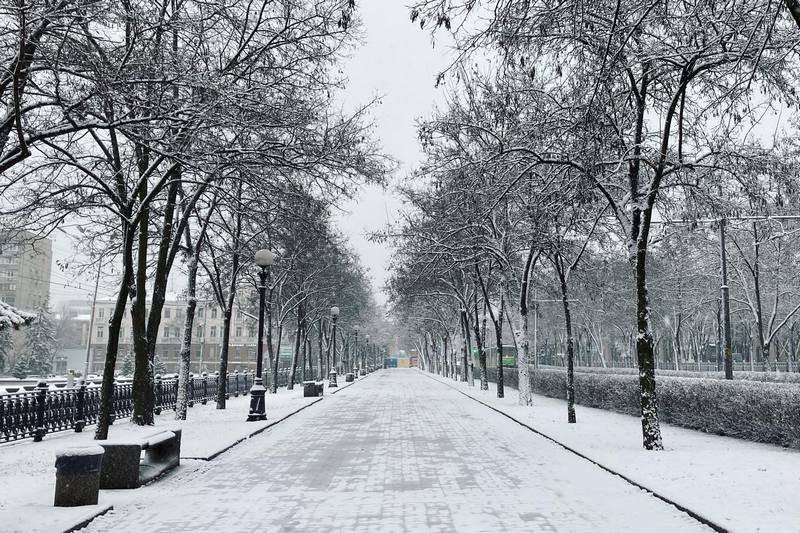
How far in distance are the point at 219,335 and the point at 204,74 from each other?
101143 millimetres

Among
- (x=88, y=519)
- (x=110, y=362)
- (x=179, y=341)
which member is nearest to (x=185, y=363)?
(x=110, y=362)

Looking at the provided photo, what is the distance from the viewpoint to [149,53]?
9.12 metres

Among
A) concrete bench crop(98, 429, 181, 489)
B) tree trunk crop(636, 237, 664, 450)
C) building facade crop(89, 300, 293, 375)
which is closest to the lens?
concrete bench crop(98, 429, 181, 489)

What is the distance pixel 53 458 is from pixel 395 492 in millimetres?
6977

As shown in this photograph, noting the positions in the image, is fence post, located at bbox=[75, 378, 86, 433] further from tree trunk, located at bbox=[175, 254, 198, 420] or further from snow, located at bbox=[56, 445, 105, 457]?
snow, located at bbox=[56, 445, 105, 457]

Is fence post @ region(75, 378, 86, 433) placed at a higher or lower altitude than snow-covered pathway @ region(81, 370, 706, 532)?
higher

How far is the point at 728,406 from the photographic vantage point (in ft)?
47.4

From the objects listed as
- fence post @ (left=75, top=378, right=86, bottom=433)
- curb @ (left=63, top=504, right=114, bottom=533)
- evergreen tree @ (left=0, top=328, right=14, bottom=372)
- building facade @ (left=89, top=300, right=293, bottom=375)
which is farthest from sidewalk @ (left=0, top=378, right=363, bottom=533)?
building facade @ (left=89, top=300, right=293, bottom=375)

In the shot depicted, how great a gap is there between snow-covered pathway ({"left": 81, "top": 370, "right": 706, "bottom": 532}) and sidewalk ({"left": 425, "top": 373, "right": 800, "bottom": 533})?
452mm

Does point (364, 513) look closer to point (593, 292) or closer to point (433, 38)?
point (433, 38)

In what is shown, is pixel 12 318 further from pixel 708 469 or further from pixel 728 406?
pixel 728 406

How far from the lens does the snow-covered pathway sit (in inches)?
273

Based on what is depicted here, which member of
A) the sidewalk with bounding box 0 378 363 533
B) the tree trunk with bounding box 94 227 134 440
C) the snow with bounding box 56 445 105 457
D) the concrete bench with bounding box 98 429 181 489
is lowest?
the sidewalk with bounding box 0 378 363 533

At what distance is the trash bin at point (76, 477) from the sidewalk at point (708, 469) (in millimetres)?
7097
